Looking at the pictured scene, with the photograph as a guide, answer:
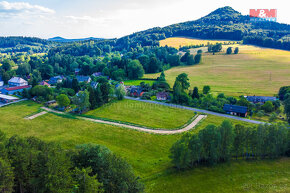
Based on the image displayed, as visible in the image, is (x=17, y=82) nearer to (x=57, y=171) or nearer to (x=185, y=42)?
(x=57, y=171)

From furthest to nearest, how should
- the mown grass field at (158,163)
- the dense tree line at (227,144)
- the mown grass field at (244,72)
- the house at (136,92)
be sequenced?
1. the mown grass field at (244,72)
2. the house at (136,92)
3. the dense tree line at (227,144)
4. the mown grass field at (158,163)

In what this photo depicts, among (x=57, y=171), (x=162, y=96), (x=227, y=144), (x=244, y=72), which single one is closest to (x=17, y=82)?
(x=162, y=96)

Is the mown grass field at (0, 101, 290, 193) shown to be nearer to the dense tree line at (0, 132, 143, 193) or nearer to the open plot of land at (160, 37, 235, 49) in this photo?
the dense tree line at (0, 132, 143, 193)

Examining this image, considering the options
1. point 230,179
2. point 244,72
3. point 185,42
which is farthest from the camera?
point 185,42

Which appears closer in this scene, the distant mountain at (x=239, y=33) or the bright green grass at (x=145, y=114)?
the bright green grass at (x=145, y=114)

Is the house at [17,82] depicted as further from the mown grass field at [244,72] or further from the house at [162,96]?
the house at [162,96]

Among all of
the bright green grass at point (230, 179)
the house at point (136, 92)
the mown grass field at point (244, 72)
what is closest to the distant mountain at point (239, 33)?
the mown grass field at point (244, 72)

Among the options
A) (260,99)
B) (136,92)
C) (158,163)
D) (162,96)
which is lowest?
(158,163)

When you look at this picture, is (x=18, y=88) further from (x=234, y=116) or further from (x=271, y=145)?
(x=271, y=145)
